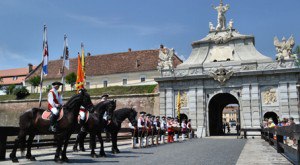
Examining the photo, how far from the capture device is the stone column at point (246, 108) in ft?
113

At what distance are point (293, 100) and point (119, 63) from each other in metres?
36.8

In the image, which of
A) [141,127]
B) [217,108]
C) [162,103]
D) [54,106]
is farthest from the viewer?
[217,108]

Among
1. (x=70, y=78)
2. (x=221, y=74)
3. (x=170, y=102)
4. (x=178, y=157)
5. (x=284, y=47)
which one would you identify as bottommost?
(x=178, y=157)

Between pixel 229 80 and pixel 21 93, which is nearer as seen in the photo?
pixel 229 80

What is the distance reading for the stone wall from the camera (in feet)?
139

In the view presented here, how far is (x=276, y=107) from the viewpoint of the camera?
33.7m

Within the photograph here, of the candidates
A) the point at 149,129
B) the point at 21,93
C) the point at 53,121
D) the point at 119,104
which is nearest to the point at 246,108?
the point at 149,129

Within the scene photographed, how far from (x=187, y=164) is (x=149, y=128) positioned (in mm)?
10178

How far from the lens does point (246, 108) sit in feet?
114

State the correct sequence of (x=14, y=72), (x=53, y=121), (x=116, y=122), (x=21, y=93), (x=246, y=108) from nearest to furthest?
(x=53, y=121), (x=116, y=122), (x=246, y=108), (x=21, y=93), (x=14, y=72)

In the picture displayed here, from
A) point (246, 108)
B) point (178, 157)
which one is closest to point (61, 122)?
point (178, 157)

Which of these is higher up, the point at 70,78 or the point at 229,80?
the point at 70,78

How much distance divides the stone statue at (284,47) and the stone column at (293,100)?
3.16m

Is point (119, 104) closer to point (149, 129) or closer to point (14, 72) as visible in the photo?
point (149, 129)
